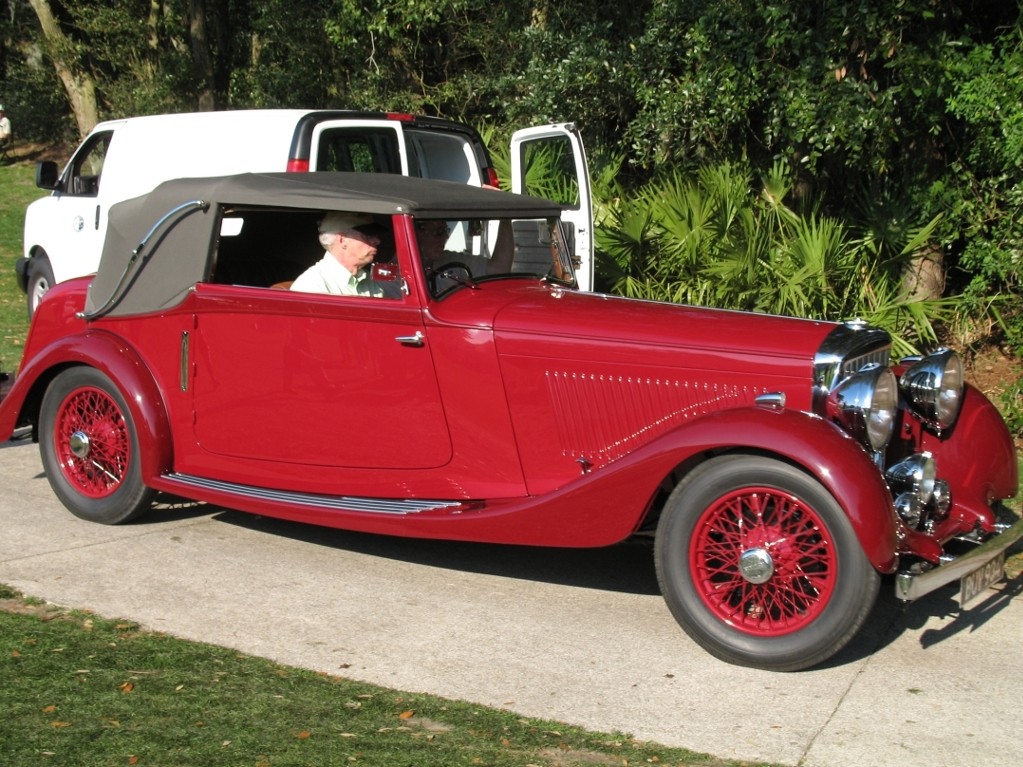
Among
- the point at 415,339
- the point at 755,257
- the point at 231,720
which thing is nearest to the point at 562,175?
the point at 755,257

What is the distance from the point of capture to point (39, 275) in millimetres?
11906

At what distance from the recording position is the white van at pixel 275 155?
350 inches

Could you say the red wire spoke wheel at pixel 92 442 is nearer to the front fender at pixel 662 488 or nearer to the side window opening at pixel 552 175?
the front fender at pixel 662 488

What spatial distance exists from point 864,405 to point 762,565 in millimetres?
775

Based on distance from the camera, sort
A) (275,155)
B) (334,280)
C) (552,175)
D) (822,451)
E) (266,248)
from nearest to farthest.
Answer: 1. (822,451)
2. (334,280)
3. (266,248)
4. (275,155)
5. (552,175)

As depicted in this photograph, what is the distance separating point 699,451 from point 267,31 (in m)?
15.0

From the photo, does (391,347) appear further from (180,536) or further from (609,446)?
(180,536)

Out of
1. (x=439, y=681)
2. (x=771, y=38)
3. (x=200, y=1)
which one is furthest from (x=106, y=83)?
(x=439, y=681)

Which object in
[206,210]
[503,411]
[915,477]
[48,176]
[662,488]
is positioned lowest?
[662,488]

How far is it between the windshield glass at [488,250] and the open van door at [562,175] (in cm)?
130

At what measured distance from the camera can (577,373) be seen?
16.7 feet

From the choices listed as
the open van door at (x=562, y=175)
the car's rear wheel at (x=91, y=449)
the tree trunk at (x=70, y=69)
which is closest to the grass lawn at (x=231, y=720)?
the car's rear wheel at (x=91, y=449)

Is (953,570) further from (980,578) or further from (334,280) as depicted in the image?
(334,280)

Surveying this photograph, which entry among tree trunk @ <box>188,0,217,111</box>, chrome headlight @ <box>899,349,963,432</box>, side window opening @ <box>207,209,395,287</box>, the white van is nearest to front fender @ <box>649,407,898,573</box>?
chrome headlight @ <box>899,349,963,432</box>
